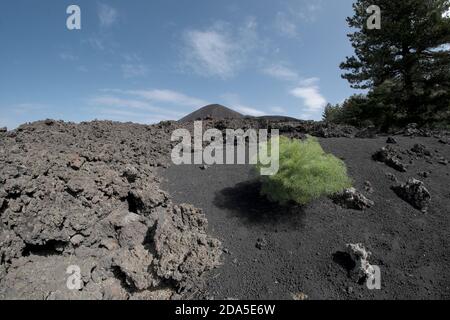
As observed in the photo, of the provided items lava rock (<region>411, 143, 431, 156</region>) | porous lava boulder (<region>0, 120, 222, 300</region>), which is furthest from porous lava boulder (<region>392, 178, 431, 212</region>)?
porous lava boulder (<region>0, 120, 222, 300</region>)

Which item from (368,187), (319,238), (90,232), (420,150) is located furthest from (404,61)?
(90,232)

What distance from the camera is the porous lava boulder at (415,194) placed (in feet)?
20.9

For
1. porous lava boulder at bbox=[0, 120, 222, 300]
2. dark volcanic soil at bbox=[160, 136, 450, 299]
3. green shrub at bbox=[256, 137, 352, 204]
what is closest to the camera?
porous lava boulder at bbox=[0, 120, 222, 300]

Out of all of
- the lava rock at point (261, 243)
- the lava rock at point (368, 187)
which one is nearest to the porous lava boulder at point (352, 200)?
the lava rock at point (368, 187)

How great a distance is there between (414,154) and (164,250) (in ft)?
26.0

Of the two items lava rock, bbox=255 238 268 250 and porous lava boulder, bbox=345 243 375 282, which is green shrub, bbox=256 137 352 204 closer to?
lava rock, bbox=255 238 268 250

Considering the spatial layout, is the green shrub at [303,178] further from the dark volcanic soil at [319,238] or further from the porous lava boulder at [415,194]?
the porous lava boulder at [415,194]

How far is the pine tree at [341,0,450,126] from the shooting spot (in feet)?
49.1

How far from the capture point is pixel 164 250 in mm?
5086

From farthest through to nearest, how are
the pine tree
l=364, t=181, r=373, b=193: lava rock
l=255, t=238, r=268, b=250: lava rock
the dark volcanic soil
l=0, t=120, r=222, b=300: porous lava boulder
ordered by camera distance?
1. the pine tree
2. l=364, t=181, r=373, b=193: lava rock
3. l=255, t=238, r=268, b=250: lava rock
4. the dark volcanic soil
5. l=0, t=120, r=222, b=300: porous lava boulder

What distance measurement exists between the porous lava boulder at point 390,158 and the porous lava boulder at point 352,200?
2.07 meters

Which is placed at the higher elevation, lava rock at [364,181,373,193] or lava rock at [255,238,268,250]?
lava rock at [364,181,373,193]

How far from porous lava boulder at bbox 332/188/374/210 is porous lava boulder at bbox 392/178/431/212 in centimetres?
86
